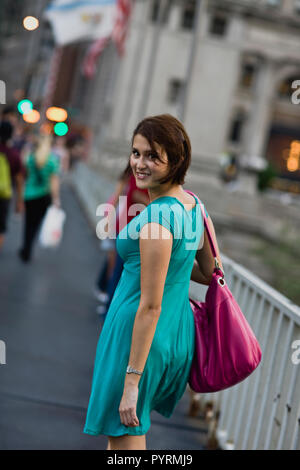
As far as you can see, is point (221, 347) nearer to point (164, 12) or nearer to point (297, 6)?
point (164, 12)

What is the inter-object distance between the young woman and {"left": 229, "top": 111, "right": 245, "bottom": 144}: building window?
232ft

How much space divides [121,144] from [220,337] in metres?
28.0

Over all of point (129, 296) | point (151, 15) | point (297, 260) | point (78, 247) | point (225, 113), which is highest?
point (151, 15)

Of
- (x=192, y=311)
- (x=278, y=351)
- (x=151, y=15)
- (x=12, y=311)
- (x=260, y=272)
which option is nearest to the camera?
(x=192, y=311)

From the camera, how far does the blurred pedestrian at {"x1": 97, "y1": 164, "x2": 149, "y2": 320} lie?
638 cm

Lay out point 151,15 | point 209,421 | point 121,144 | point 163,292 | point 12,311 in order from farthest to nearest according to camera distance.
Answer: point 151,15 → point 121,144 → point 12,311 → point 209,421 → point 163,292

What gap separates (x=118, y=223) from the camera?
7391mm

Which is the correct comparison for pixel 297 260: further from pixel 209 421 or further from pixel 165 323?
pixel 165 323

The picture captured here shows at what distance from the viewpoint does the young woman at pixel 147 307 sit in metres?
2.80

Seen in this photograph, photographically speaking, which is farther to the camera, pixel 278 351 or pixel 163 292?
pixel 278 351

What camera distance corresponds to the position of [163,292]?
294cm

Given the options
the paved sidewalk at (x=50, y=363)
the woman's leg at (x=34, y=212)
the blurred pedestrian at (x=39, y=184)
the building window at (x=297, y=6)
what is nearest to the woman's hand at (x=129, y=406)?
the paved sidewalk at (x=50, y=363)

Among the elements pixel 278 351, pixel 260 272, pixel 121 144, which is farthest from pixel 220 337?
pixel 121 144

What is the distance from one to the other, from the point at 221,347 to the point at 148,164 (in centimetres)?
80
